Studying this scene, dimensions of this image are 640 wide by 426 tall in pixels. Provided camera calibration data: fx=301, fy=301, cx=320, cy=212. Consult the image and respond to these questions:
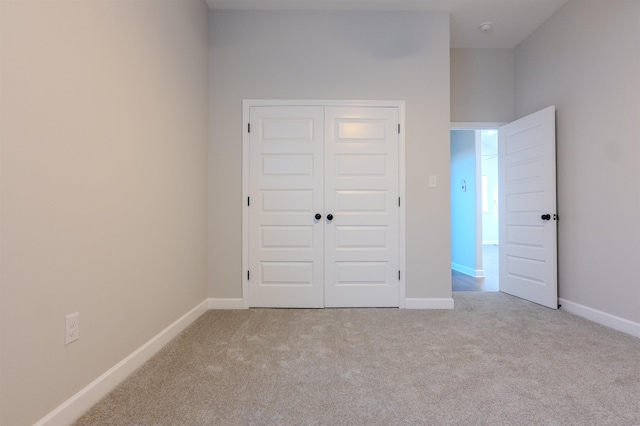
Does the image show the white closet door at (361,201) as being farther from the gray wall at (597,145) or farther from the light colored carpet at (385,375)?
the gray wall at (597,145)

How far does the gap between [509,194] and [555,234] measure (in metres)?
0.69

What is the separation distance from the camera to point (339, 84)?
3018 mm

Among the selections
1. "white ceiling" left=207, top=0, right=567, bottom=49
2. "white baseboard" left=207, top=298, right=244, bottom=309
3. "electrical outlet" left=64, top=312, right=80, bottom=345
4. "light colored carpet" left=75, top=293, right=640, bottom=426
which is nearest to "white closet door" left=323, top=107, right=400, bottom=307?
"light colored carpet" left=75, top=293, right=640, bottom=426

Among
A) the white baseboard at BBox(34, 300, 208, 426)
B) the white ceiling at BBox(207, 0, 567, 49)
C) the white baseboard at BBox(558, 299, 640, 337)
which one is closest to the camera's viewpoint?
the white baseboard at BBox(34, 300, 208, 426)

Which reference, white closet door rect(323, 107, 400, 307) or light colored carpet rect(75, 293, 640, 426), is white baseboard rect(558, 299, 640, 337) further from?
white closet door rect(323, 107, 400, 307)

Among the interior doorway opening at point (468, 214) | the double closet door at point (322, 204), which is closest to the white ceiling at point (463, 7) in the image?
the double closet door at point (322, 204)

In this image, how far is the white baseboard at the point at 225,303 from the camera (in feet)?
9.78

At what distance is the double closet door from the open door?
4.94 ft

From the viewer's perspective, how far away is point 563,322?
2605 mm

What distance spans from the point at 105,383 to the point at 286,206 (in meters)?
1.91

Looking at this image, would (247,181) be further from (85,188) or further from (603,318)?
(603,318)

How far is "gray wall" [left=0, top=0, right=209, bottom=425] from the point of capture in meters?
1.11

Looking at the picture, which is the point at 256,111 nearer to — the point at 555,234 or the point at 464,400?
the point at 464,400

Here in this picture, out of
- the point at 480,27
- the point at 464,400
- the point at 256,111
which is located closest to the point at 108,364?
the point at 464,400
